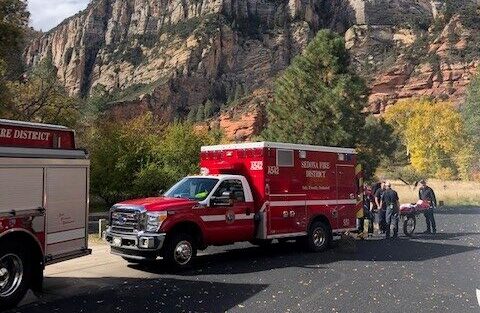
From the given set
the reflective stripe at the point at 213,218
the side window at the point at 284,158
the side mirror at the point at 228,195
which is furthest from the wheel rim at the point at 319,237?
the reflective stripe at the point at 213,218

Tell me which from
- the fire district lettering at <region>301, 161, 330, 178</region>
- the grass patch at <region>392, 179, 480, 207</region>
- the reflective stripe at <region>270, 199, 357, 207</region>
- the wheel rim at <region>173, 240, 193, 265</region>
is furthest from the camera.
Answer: the grass patch at <region>392, 179, 480, 207</region>

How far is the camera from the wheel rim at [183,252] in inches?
424

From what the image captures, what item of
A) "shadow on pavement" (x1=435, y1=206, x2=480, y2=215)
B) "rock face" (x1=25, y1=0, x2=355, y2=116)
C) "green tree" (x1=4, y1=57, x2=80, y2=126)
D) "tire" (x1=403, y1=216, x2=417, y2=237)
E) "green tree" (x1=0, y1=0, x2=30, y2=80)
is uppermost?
"rock face" (x1=25, y1=0, x2=355, y2=116)

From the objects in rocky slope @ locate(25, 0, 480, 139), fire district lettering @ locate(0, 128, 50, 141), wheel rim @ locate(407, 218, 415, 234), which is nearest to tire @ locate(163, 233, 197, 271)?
fire district lettering @ locate(0, 128, 50, 141)

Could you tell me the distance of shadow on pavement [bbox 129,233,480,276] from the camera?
1128 cm

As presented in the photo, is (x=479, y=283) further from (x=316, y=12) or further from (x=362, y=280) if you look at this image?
(x=316, y=12)

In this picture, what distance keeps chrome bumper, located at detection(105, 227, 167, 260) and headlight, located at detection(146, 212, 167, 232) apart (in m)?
0.15

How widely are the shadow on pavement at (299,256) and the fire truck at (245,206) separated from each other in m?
0.48

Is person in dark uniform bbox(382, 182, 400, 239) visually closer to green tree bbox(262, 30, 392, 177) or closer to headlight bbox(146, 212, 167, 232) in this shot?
headlight bbox(146, 212, 167, 232)

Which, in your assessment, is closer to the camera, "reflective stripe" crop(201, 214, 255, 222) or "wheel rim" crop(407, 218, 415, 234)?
"reflective stripe" crop(201, 214, 255, 222)

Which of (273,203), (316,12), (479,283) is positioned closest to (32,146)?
(273,203)

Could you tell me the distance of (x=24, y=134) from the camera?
8523 mm

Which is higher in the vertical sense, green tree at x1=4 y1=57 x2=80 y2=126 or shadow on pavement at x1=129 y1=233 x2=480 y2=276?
green tree at x1=4 y1=57 x2=80 y2=126

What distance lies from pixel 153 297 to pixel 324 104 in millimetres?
26186
